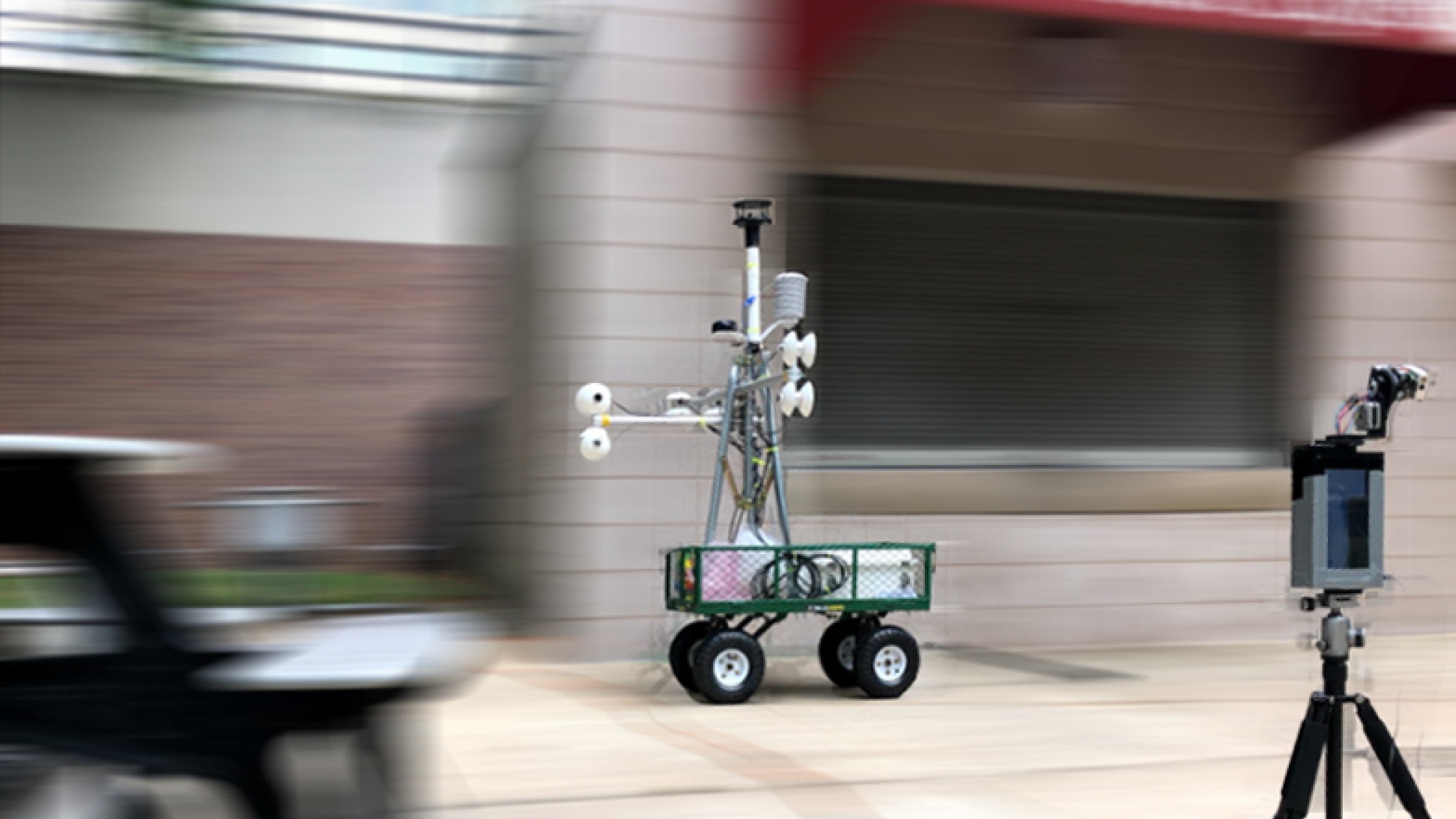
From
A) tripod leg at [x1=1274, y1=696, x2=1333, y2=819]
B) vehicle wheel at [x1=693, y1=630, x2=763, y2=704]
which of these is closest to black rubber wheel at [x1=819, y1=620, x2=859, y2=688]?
vehicle wheel at [x1=693, y1=630, x2=763, y2=704]

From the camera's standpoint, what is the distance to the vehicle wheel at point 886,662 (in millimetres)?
7227

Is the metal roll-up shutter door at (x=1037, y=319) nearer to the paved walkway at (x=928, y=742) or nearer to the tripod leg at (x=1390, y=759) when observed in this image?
the paved walkway at (x=928, y=742)

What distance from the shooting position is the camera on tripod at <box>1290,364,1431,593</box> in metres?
3.75

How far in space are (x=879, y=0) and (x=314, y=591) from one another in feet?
19.1

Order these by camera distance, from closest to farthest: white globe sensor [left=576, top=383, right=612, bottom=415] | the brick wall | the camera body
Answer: the camera body → white globe sensor [left=576, top=383, right=612, bottom=415] → the brick wall

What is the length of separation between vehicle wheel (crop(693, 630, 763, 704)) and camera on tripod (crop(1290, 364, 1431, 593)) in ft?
11.8

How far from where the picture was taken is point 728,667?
708cm

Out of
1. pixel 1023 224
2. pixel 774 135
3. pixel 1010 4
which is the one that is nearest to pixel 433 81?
pixel 774 135

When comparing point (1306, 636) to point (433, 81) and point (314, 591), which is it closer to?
point (314, 591)

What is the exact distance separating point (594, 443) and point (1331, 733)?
443 cm

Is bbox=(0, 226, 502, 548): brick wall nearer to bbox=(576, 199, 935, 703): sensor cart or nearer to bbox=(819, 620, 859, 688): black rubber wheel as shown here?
bbox=(576, 199, 935, 703): sensor cart

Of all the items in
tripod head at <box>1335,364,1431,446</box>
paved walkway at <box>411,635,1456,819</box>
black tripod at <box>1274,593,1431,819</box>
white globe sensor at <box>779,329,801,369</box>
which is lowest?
paved walkway at <box>411,635,1456,819</box>

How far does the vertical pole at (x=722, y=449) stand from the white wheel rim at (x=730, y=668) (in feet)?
2.11

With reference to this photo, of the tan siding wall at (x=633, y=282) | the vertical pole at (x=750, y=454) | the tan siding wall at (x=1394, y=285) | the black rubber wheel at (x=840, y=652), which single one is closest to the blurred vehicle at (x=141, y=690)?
the vertical pole at (x=750, y=454)
